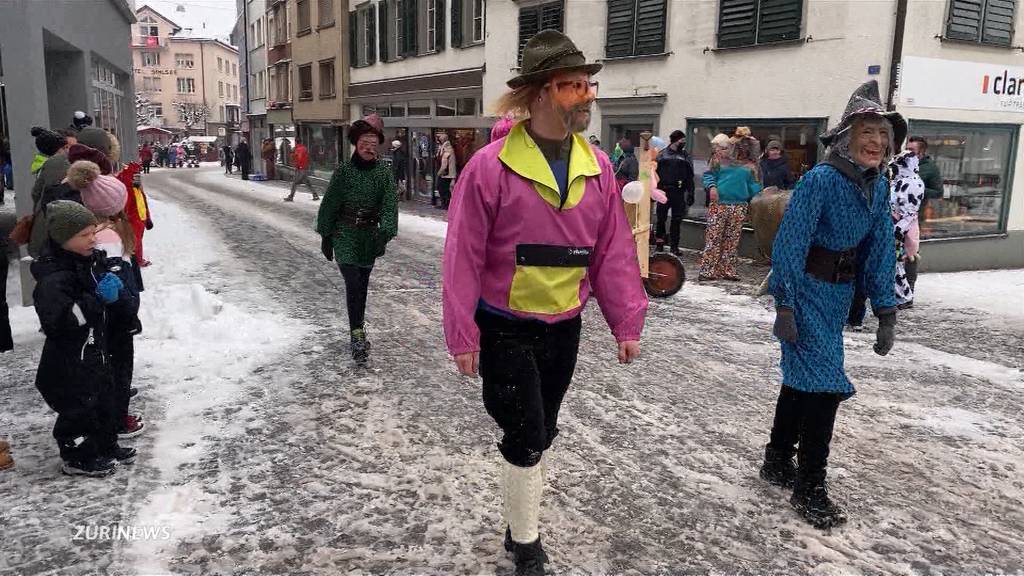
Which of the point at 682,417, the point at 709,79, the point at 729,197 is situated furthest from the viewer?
the point at 709,79

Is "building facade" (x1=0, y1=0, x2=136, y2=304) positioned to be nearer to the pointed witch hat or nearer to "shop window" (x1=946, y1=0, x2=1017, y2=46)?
the pointed witch hat

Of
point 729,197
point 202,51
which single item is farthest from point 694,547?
point 202,51

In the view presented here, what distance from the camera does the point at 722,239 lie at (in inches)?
376

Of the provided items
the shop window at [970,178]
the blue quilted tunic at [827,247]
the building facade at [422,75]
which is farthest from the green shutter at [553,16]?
the blue quilted tunic at [827,247]

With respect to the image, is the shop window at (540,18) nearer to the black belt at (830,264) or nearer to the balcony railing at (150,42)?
the black belt at (830,264)

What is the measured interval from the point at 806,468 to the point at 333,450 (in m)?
2.42

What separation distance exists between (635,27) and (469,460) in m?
11.5

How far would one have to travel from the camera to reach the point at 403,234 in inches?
527

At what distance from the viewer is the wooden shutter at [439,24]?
21141 mm

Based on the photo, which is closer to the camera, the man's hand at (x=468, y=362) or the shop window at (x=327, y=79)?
the man's hand at (x=468, y=362)

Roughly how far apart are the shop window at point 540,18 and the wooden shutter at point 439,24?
476 centimetres

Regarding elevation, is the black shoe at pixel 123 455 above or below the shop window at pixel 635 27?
below

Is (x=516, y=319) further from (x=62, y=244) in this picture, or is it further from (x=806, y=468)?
(x=62, y=244)

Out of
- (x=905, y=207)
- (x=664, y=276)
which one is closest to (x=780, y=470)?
(x=905, y=207)
